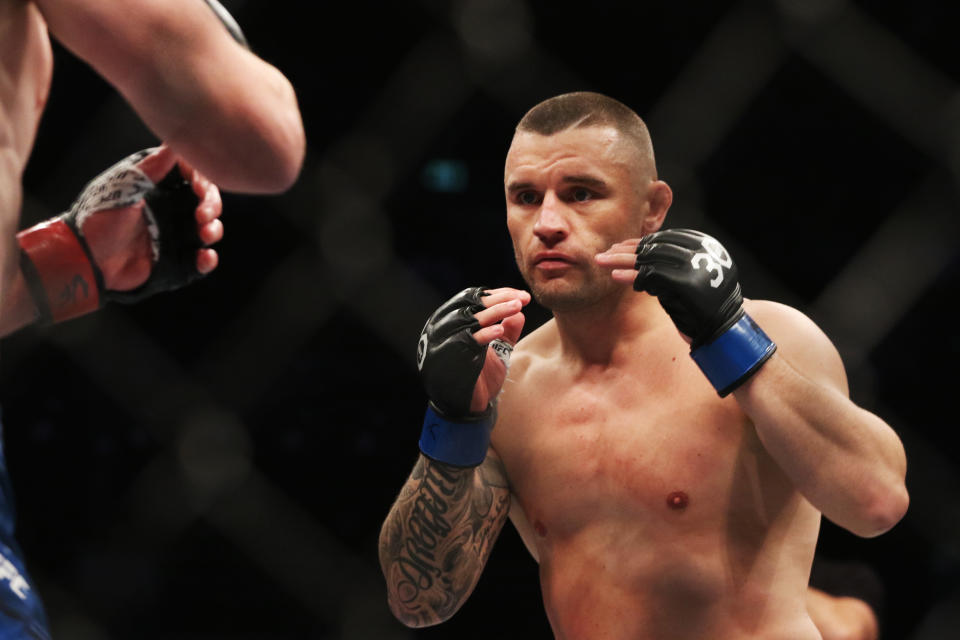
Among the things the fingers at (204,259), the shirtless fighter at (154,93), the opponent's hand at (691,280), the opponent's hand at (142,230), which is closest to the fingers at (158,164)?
the opponent's hand at (142,230)

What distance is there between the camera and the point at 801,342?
5.15 feet

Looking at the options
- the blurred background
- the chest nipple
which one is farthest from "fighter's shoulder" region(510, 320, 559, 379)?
the blurred background

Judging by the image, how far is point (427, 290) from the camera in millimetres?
2650

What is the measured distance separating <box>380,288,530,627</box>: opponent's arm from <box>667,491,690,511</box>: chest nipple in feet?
0.95

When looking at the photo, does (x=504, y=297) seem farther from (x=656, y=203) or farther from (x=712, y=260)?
(x=656, y=203)

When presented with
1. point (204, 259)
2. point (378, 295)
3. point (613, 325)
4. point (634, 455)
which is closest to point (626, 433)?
point (634, 455)

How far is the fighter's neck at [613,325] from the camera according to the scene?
177cm

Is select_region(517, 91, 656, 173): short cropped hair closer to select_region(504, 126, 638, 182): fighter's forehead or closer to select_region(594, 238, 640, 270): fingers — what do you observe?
select_region(504, 126, 638, 182): fighter's forehead

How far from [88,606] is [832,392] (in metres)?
1.98

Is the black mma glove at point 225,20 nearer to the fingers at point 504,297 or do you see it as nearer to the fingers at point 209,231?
the fingers at point 209,231

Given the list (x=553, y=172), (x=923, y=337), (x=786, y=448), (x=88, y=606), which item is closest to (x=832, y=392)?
(x=786, y=448)

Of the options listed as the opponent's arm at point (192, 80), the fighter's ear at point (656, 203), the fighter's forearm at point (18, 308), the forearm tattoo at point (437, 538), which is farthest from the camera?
the fighter's ear at point (656, 203)

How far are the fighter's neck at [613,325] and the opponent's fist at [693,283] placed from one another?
0.31m

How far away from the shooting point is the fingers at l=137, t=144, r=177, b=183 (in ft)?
3.97
